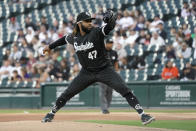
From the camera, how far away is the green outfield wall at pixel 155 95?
52.2 ft

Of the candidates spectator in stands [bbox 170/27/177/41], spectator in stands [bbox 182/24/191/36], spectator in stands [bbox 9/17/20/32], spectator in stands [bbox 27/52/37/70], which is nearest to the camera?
spectator in stands [bbox 182/24/191/36]

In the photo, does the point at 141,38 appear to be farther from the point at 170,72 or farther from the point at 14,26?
the point at 14,26

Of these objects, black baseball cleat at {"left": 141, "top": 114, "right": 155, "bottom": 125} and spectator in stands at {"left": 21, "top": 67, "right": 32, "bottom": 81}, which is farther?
spectator in stands at {"left": 21, "top": 67, "right": 32, "bottom": 81}

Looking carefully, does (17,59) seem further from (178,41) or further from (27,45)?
(178,41)

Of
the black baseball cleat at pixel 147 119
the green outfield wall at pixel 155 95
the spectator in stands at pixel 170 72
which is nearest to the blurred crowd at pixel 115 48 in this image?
the spectator in stands at pixel 170 72

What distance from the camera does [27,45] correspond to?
2111 cm

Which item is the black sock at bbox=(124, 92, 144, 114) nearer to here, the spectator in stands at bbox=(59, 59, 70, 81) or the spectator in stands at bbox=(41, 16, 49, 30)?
the spectator in stands at bbox=(59, 59, 70, 81)

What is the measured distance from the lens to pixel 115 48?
18.2m

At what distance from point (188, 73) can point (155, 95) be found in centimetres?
131

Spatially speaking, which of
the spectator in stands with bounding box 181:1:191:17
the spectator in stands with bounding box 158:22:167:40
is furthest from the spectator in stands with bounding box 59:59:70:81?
the spectator in stands with bounding box 181:1:191:17

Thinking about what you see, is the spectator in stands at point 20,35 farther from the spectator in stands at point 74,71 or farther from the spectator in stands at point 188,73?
the spectator in stands at point 188,73

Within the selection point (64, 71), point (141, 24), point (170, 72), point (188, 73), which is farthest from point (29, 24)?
point (188, 73)

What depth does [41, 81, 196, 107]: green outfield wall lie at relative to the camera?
15.9m

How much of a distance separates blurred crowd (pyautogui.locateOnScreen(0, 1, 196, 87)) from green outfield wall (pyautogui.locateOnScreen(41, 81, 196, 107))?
384 mm
